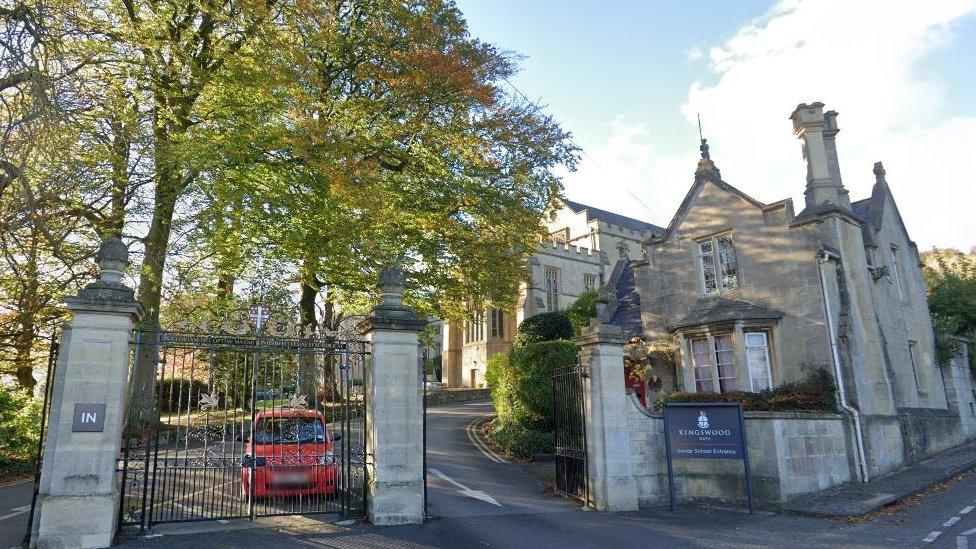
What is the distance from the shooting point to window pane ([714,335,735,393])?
17.0m

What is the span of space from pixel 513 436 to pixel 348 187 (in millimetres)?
8412

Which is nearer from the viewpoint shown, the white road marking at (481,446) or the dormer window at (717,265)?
the white road marking at (481,446)

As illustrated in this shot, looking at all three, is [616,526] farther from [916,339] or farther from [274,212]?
[916,339]

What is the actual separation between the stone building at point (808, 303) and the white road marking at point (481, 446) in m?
6.13

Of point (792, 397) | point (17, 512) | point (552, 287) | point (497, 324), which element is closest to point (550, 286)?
point (552, 287)

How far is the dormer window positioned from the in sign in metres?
16.1

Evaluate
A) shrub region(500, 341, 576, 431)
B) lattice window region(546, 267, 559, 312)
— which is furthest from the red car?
lattice window region(546, 267, 559, 312)

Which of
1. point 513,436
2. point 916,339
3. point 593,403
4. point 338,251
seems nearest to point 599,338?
point 593,403

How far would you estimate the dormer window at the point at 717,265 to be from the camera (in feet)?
58.9

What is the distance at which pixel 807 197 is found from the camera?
17.4m

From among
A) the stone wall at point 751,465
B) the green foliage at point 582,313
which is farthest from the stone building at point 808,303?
the green foliage at point 582,313

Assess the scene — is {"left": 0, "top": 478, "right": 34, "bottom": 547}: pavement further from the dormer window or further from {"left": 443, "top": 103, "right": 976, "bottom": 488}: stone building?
the dormer window

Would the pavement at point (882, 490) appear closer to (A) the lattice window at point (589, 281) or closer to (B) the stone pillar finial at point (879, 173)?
(B) the stone pillar finial at point (879, 173)

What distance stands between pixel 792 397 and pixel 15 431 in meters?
20.3
